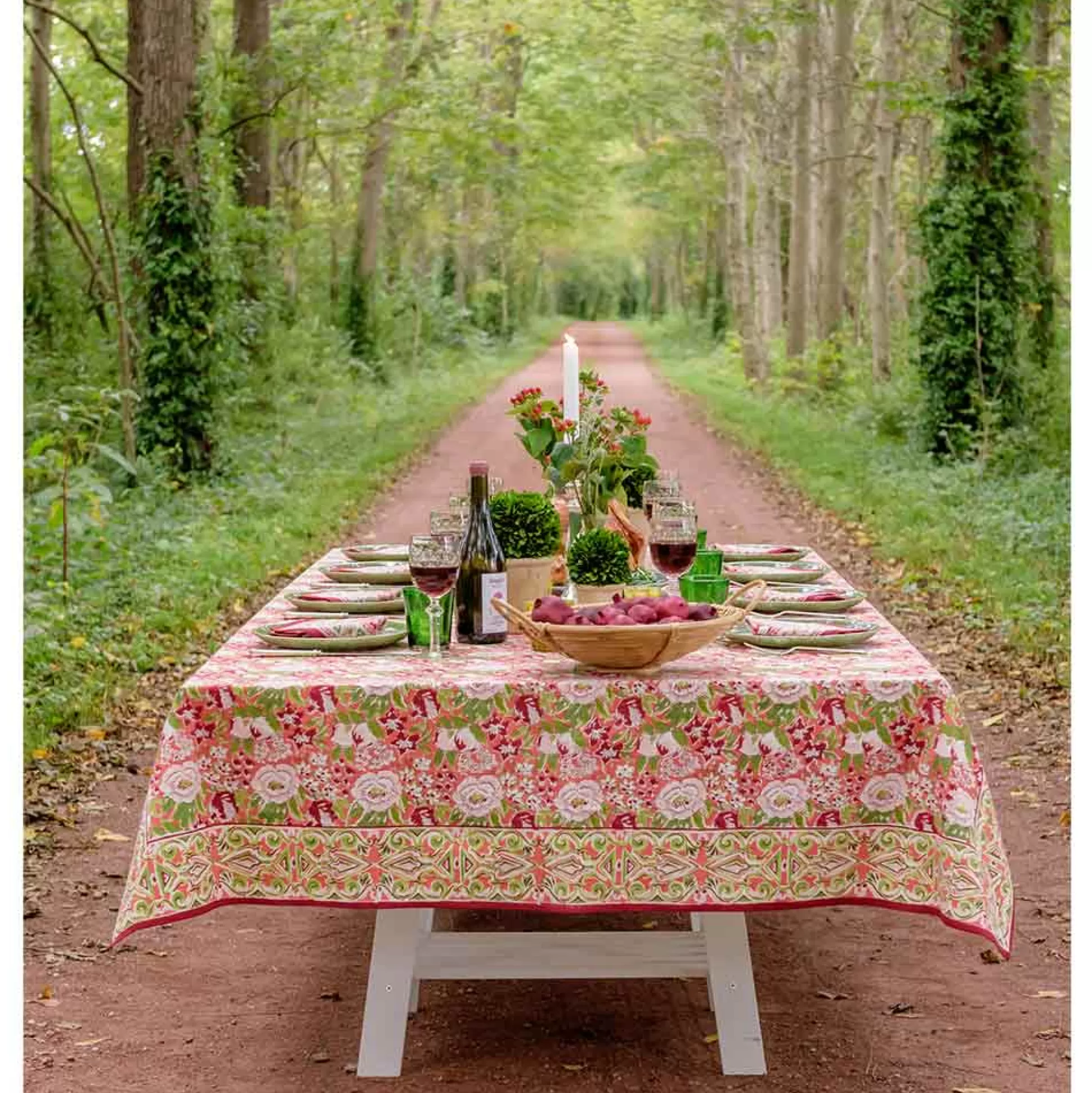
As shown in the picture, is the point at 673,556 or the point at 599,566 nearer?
the point at 673,556

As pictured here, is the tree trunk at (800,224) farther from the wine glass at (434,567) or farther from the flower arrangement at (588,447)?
the wine glass at (434,567)

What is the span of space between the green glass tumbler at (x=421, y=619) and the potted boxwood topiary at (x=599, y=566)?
0.42 meters

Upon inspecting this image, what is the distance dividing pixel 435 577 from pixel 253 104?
51.3 feet

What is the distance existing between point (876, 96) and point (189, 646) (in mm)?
15241

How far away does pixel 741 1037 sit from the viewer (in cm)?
396

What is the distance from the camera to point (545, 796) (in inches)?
140

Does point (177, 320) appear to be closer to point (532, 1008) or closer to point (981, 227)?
point (981, 227)

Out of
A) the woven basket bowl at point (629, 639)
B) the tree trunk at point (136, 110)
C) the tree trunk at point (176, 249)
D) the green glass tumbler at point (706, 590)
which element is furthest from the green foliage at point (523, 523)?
the tree trunk at point (136, 110)

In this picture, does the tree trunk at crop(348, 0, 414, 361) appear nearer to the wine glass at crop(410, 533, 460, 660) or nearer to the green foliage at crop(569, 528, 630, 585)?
the green foliage at crop(569, 528, 630, 585)

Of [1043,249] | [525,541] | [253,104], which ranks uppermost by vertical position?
Answer: [253,104]

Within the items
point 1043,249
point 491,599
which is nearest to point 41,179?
point 1043,249

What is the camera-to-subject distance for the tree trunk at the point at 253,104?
18078 mm
